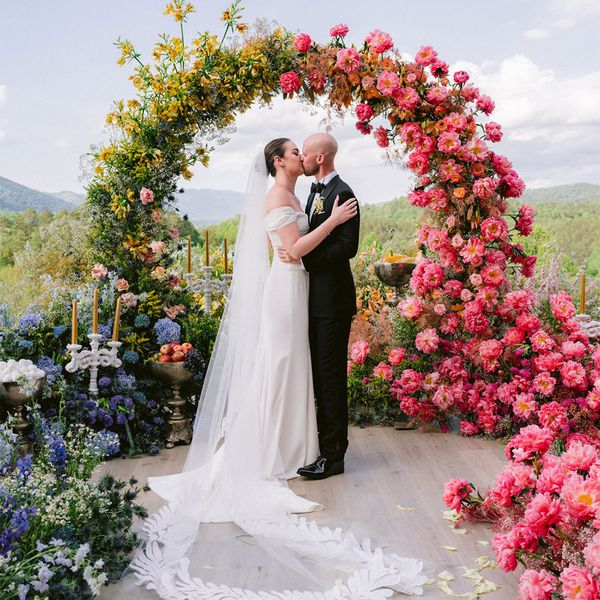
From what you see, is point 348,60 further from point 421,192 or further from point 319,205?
point 319,205

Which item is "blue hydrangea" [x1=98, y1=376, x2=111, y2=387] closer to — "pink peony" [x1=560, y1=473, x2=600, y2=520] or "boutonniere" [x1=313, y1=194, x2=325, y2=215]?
"boutonniere" [x1=313, y1=194, x2=325, y2=215]

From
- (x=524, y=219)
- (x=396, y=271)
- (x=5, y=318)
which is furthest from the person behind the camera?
(x=396, y=271)

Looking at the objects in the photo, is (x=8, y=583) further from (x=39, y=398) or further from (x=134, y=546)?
(x=39, y=398)

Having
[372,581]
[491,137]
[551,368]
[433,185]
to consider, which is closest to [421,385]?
[551,368]

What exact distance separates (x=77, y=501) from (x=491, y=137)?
4.06 m

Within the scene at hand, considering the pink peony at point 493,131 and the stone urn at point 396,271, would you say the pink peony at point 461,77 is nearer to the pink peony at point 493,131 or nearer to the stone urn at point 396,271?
the pink peony at point 493,131

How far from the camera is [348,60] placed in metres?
5.50

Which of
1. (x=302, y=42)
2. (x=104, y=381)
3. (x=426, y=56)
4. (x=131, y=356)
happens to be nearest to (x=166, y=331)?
(x=131, y=356)

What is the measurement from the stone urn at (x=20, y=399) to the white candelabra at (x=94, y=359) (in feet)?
0.95

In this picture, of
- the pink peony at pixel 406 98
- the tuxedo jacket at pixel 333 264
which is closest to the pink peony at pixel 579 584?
the tuxedo jacket at pixel 333 264

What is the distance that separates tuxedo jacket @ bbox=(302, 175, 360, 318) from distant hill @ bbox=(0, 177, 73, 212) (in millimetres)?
10357

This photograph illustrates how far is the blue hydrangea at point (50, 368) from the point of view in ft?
16.6

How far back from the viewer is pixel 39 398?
5.03 m

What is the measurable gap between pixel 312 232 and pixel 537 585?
2.39m
